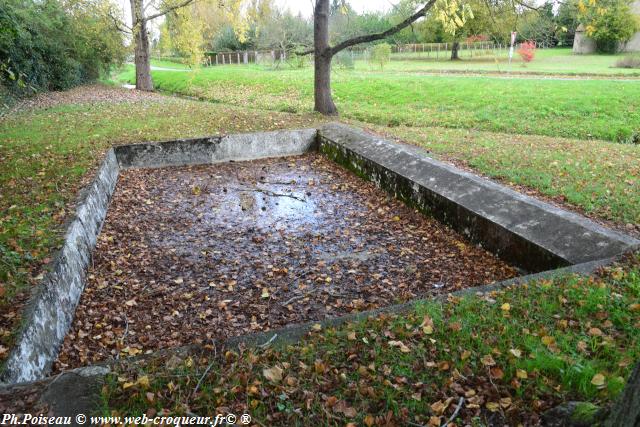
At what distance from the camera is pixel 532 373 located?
10.2 feet

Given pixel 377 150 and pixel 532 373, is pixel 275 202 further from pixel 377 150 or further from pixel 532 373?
pixel 532 373

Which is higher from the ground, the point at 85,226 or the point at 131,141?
the point at 131,141

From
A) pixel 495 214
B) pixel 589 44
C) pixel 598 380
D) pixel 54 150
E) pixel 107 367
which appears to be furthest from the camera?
pixel 589 44

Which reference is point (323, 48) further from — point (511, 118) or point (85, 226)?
point (85, 226)

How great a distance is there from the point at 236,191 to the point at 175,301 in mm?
4236

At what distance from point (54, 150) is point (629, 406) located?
34.8 feet

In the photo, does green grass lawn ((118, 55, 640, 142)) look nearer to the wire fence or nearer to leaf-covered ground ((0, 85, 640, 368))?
leaf-covered ground ((0, 85, 640, 368))

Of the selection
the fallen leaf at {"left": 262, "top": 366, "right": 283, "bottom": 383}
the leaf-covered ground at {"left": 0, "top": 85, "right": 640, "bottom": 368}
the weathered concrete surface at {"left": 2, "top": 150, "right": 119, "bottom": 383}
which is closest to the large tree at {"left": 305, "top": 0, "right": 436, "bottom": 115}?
the leaf-covered ground at {"left": 0, "top": 85, "right": 640, "bottom": 368}

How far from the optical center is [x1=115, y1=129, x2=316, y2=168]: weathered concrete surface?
10.9m

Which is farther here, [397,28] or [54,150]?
[397,28]

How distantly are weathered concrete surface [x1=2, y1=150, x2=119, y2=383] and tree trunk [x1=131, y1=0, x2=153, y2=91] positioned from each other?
718 inches

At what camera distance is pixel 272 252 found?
6609mm

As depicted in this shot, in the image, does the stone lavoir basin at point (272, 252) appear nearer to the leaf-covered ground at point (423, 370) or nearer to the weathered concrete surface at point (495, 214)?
the weathered concrete surface at point (495, 214)

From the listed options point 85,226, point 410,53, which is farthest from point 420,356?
point 410,53
